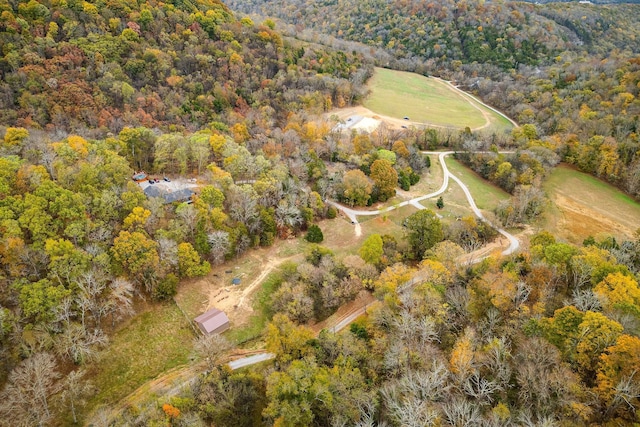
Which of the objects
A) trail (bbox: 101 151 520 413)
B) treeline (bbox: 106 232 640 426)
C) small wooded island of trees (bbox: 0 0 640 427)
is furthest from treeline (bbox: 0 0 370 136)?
treeline (bbox: 106 232 640 426)

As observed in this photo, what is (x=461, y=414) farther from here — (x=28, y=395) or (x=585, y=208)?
(x=585, y=208)

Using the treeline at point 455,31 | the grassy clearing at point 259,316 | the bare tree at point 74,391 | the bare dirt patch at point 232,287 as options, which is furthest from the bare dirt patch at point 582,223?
the treeline at point 455,31

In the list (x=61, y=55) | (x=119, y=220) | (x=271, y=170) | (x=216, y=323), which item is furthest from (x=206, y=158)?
(x=61, y=55)

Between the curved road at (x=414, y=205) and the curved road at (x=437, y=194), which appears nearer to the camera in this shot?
the curved road at (x=414, y=205)

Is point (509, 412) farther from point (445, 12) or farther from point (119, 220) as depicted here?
point (445, 12)

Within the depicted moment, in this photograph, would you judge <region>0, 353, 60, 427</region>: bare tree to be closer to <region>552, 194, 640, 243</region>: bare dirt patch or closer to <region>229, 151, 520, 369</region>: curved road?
<region>229, 151, 520, 369</region>: curved road

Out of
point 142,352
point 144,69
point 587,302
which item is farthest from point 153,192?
point 587,302

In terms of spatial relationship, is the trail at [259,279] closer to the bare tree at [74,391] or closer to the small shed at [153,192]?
the bare tree at [74,391]
